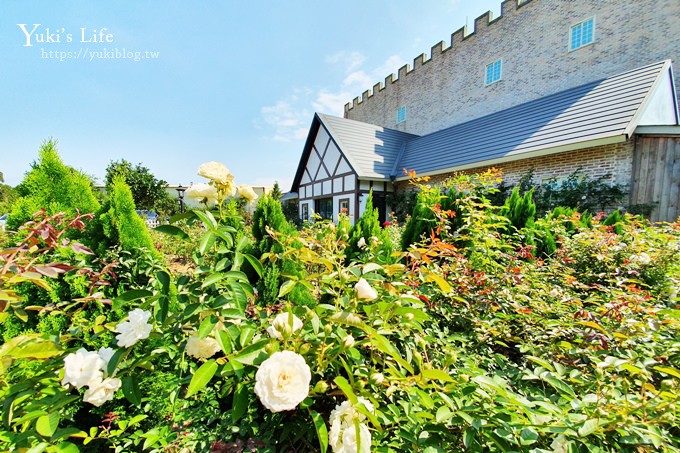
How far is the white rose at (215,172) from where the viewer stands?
1181 millimetres

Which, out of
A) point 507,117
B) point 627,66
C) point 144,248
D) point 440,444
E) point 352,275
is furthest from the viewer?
point 507,117

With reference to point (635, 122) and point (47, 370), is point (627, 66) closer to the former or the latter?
point (635, 122)

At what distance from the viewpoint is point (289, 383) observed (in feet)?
2.43

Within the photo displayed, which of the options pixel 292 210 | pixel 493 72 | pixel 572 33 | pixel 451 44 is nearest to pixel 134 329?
pixel 572 33

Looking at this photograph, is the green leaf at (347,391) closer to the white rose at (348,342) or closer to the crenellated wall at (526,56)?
the white rose at (348,342)

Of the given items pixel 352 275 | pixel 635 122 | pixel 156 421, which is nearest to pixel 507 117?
pixel 635 122

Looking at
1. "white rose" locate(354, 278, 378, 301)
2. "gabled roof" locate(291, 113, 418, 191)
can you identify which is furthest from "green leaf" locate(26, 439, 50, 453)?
"gabled roof" locate(291, 113, 418, 191)

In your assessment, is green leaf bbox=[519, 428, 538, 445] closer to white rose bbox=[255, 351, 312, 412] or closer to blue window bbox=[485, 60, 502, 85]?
white rose bbox=[255, 351, 312, 412]

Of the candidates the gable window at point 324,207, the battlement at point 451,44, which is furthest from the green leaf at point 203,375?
the battlement at point 451,44

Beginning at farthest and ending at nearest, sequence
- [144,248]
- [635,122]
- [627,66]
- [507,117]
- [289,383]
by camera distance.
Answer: [507,117], [627,66], [635,122], [144,248], [289,383]

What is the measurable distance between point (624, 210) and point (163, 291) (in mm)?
8804

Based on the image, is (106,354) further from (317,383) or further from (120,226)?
(120,226)

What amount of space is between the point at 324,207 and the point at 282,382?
12357mm

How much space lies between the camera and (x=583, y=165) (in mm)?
6660
